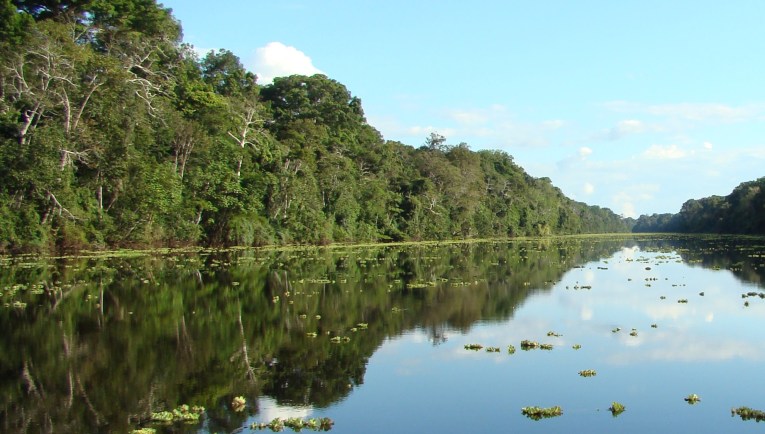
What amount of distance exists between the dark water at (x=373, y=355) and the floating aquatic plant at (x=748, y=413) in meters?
0.22

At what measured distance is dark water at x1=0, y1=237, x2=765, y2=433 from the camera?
409 inches

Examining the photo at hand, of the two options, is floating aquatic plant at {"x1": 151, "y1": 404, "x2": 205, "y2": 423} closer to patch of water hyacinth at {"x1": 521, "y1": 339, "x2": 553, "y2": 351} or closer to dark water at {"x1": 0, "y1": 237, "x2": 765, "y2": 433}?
dark water at {"x1": 0, "y1": 237, "x2": 765, "y2": 433}

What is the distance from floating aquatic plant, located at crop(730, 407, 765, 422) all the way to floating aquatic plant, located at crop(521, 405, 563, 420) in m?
2.78


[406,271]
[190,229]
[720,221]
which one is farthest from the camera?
[720,221]

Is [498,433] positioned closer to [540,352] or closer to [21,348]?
[540,352]

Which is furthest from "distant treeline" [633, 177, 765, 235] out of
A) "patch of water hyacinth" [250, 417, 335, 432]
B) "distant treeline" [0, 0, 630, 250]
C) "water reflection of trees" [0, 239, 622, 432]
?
"patch of water hyacinth" [250, 417, 335, 432]

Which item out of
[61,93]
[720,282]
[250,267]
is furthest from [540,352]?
[61,93]

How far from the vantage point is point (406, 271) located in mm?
35875

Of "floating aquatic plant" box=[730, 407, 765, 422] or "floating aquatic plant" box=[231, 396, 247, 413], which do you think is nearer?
"floating aquatic plant" box=[730, 407, 765, 422]

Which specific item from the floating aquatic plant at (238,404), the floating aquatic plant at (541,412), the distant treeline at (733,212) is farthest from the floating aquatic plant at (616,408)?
the distant treeline at (733,212)

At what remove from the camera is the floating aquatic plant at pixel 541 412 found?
10.4m

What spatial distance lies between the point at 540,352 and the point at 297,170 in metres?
51.9

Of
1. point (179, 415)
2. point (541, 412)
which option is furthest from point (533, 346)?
point (179, 415)

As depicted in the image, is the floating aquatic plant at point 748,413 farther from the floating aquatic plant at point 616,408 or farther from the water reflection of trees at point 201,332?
the water reflection of trees at point 201,332
